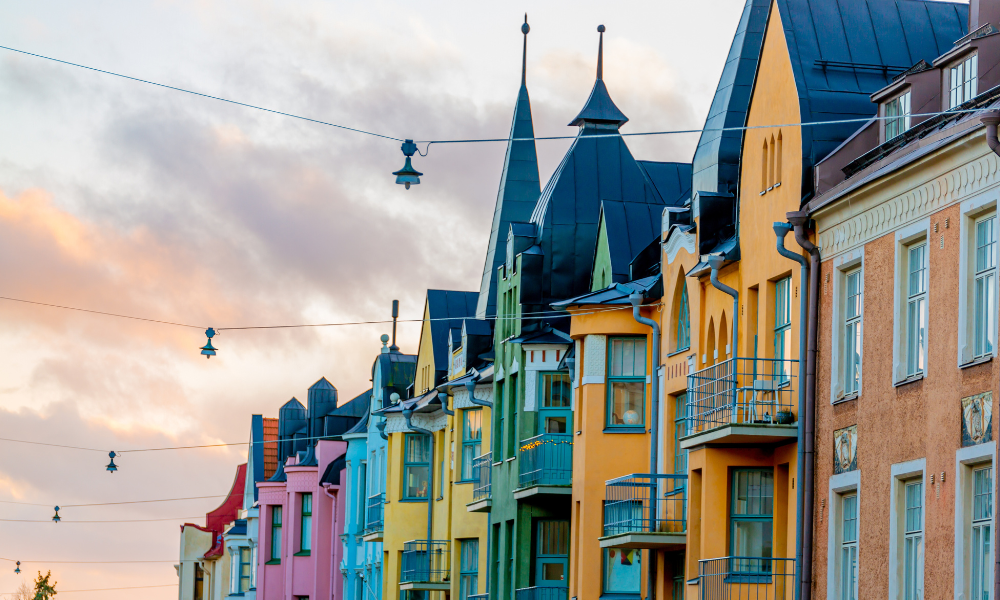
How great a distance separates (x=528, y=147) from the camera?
47.8 m

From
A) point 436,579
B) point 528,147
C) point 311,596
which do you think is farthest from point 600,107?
point 311,596

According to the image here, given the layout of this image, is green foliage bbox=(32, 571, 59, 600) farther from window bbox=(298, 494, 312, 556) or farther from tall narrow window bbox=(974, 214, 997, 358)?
tall narrow window bbox=(974, 214, 997, 358)

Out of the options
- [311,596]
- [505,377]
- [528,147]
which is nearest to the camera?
[505,377]

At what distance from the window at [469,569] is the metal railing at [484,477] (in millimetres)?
1888

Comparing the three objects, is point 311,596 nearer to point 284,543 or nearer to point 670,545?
point 284,543

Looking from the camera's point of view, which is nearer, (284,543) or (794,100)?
(794,100)

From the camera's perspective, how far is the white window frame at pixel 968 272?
67.6 feet

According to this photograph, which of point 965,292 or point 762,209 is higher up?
point 762,209

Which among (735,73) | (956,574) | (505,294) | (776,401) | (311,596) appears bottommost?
(311,596)

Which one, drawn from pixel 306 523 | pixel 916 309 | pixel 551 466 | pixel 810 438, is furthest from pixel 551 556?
pixel 306 523

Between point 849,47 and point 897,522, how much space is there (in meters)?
8.59

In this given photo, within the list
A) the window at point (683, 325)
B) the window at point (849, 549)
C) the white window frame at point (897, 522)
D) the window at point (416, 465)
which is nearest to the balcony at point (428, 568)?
the window at point (416, 465)

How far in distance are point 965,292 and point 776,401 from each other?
18.6 ft

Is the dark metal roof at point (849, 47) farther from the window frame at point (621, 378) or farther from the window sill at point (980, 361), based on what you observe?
the window frame at point (621, 378)
